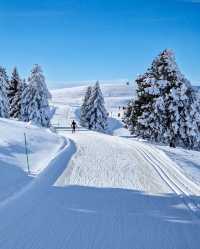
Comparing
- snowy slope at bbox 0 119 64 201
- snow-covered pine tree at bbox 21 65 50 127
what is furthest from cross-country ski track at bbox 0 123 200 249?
snow-covered pine tree at bbox 21 65 50 127

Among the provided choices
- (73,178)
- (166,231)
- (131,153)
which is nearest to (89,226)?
(166,231)

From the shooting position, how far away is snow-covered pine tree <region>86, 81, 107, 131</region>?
57875mm

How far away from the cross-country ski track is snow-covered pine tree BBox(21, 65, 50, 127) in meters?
33.3

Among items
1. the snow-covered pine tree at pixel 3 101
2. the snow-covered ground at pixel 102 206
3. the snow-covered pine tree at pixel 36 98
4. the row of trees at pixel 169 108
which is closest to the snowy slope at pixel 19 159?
the snow-covered ground at pixel 102 206

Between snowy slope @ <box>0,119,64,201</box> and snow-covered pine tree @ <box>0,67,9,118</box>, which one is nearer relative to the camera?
snowy slope @ <box>0,119,64,201</box>

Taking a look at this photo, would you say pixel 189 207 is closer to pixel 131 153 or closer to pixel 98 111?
pixel 131 153

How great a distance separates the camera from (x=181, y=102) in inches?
1351

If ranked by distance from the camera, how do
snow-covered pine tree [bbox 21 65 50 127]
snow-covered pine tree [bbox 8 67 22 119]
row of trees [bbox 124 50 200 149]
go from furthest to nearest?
snow-covered pine tree [bbox 8 67 22 119] → snow-covered pine tree [bbox 21 65 50 127] → row of trees [bbox 124 50 200 149]

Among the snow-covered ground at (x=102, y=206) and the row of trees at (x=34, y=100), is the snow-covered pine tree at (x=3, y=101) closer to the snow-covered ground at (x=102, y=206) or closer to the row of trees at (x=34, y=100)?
the row of trees at (x=34, y=100)

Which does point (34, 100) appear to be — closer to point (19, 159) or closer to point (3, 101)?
point (3, 101)

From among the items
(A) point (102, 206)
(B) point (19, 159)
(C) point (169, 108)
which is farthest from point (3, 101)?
(A) point (102, 206)

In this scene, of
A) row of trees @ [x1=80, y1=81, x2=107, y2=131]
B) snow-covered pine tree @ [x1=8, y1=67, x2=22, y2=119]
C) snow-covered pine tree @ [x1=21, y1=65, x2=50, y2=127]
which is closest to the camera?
snow-covered pine tree @ [x1=21, y1=65, x2=50, y2=127]

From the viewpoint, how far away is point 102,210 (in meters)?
10.5

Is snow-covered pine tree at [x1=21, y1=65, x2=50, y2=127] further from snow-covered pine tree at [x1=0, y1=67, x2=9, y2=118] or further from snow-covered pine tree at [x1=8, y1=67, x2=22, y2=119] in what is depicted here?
snow-covered pine tree at [x1=8, y1=67, x2=22, y2=119]
